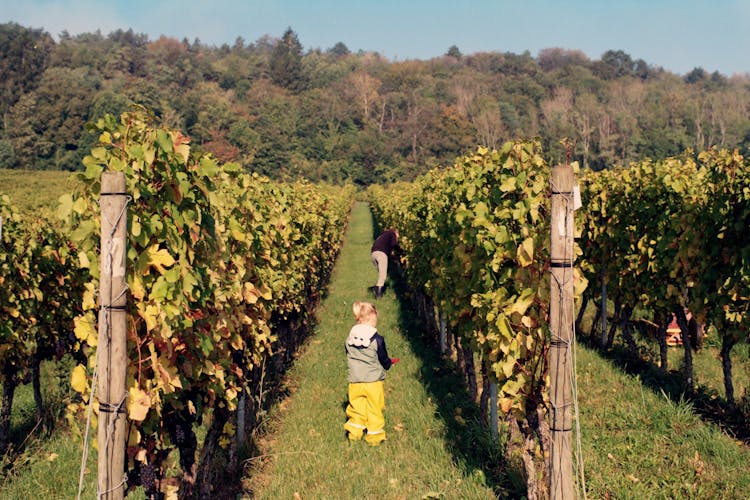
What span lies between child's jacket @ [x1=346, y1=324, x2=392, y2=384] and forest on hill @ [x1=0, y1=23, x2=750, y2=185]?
171 ft

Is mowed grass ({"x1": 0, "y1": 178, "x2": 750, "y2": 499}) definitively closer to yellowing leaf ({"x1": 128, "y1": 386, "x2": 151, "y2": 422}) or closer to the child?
the child

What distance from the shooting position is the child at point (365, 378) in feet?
22.0

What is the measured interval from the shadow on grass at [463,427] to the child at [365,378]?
2.67ft

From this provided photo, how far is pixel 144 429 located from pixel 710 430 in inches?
222

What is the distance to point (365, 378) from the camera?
6.78 m

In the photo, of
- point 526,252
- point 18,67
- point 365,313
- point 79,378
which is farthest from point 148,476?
point 18,67

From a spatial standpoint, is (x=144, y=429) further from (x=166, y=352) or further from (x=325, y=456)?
(x=325, y=456)

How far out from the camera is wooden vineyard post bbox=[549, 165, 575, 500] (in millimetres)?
3871

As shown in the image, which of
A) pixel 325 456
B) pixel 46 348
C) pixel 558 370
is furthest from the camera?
pixel 46 348

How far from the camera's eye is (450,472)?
573cm

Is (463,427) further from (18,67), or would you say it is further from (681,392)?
(18,67)

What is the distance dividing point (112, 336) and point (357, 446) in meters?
3.88

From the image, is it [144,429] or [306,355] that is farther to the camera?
[306,355]

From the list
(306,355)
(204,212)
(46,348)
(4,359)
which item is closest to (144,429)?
(204,212)
